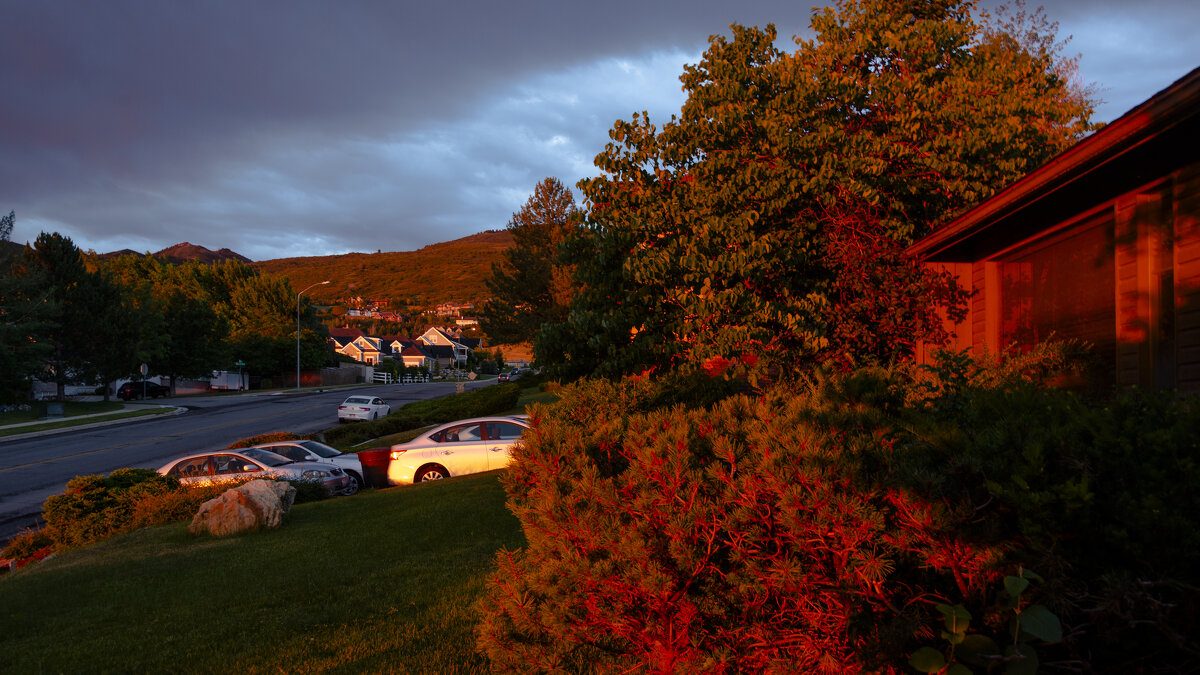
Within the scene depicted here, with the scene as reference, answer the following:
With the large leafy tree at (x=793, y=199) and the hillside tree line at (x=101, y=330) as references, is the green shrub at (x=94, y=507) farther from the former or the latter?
the hillside tree line at (x=101, y=330)

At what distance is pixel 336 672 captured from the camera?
4441 mm

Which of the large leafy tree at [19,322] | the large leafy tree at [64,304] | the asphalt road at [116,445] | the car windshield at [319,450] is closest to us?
the car windshield at [319,450]

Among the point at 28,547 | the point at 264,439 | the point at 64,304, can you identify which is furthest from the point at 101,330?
the point at 28,547

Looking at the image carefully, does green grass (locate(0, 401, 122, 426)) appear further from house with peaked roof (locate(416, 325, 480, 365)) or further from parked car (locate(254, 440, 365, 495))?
house with peaked roof (locate(416, 325, 480, 365))

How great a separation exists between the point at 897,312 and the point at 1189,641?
817 cm

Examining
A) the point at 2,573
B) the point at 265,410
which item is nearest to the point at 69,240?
the point at 265,410

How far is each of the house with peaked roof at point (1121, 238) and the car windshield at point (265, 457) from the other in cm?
1356

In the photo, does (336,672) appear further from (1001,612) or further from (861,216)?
(861,216)

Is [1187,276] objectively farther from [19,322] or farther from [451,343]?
[451,343]

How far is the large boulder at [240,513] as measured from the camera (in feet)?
33.8

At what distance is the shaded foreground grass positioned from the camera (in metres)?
4.96

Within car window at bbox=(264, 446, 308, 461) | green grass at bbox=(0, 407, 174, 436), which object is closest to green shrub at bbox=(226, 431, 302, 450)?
car window at bbox=(264, 446, 308, 461)

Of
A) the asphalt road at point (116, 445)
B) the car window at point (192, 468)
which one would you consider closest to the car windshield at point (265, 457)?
the car window at point (192, 468)

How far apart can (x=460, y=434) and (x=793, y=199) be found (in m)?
8.43
